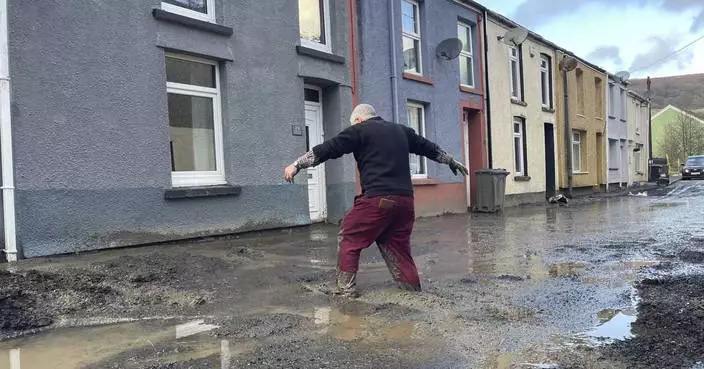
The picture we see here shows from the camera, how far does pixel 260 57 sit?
9.39 metres

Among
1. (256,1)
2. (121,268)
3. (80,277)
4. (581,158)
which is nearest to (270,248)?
(121,268)

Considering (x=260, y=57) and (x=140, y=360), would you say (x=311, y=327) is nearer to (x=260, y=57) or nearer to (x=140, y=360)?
(x=140, y=360)

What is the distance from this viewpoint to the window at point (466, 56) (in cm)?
1634

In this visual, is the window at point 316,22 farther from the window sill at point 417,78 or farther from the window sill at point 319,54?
the window sill at point 417,78

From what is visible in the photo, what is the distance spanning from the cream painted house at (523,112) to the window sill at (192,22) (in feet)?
34.1

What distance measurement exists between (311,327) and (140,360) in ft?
3.94

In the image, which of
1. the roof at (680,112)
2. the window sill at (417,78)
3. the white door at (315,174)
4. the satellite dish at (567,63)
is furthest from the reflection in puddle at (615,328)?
the roof at (680,112)

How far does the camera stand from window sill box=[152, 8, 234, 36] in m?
7.83

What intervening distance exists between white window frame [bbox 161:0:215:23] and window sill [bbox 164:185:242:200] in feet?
8.60

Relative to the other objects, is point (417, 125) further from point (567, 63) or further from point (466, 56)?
point (567, 63)

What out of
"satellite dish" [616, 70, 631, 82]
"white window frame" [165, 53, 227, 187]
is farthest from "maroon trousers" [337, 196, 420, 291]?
"satellite dish" [616, 70, 631, 82]

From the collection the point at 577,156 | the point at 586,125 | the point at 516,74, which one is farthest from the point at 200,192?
Answer: the point at 586,125

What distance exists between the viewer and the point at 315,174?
440 inches

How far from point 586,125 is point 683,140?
4596 cm
